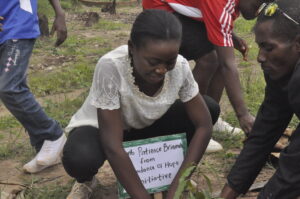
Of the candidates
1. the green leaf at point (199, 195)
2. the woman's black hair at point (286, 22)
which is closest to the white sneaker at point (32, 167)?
the green leaf at point (199, 195)

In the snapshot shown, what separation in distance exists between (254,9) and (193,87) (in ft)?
2.19

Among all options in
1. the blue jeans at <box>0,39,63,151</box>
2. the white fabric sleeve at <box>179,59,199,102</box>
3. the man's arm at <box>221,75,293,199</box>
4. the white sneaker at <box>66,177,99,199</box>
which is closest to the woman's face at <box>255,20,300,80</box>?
the man's arm at <box>221,75,293,199</box>

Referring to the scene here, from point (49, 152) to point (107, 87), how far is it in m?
0.97

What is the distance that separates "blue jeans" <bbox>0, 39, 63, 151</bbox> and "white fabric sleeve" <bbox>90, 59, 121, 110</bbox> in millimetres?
753

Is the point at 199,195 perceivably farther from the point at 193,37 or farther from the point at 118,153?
the point at 193,37

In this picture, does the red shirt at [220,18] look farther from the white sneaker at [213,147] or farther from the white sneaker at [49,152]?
Answer: the white sneaker at [49,152]

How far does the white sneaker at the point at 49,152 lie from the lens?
3.12 meters

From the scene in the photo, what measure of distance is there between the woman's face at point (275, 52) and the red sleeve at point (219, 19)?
0.80 meters

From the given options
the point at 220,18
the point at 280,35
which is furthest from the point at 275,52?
the point at 220,18

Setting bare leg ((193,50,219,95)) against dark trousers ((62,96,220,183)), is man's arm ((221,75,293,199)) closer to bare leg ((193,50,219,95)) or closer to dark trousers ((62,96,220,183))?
dark trousers ((62,96,220,183))

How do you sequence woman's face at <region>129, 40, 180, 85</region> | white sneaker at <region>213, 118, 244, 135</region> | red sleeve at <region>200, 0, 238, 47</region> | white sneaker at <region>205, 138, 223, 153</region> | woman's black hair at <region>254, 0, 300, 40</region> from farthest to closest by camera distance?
white sneaker at <region>213, 118, 244, 135</region>
white sneaker at <region>205, 138, 223, 153</region>
red sleeve at <region>200, 0, 238, 47</region>
woman's face at <region>129, 40, 180, 85</region>
woman's black hair at <region>254, 0, 300, 40</region>

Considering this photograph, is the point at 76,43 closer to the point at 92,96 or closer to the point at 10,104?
the point at 10,104

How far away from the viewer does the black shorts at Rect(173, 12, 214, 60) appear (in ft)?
10.9

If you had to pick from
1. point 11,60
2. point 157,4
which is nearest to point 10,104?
point 11,60
